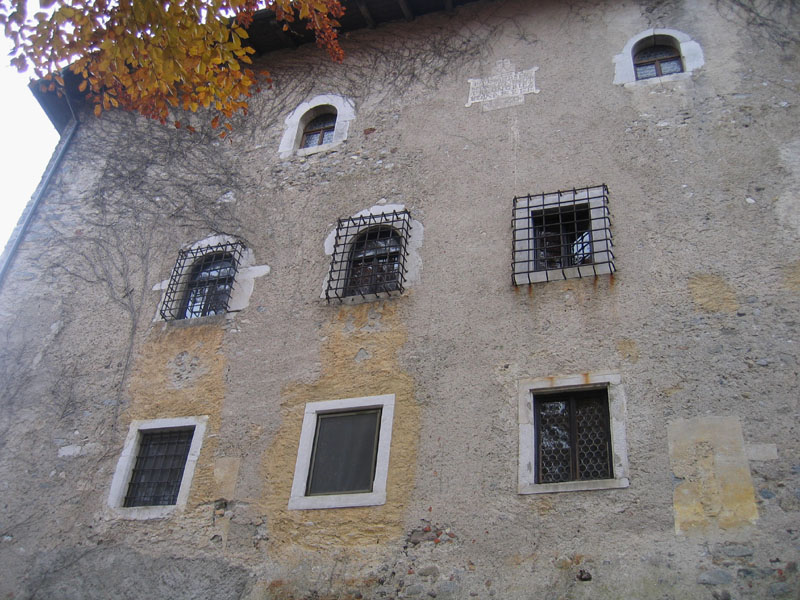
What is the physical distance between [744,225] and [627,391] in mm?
2078

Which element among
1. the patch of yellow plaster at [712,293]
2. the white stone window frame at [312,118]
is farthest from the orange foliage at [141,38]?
the patch of yellow plaster at [712,293]

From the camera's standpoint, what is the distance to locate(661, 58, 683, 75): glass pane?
908 cm

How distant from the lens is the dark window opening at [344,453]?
718 cm

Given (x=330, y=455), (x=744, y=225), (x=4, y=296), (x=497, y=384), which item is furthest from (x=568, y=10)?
(x=4, y=296)

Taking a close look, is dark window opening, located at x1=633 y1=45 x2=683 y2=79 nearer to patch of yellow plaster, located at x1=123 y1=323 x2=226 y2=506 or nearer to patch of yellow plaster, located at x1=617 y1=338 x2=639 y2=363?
patch of yellow plaster, located at x1=617 y1=338 x2=639 y2=363

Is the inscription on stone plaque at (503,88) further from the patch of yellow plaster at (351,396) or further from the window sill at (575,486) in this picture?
the window sill at (575,486)

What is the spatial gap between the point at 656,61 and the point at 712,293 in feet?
11.3

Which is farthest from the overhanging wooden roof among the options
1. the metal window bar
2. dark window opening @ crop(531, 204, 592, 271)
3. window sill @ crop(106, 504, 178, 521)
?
window sill @ crop(106, 504, 178, 521)

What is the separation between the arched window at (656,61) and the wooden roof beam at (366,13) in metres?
3.65

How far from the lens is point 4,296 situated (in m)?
10.0

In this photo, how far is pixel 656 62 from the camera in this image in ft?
30.3

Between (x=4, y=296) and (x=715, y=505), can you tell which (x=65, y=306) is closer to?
(x=4, y=296)

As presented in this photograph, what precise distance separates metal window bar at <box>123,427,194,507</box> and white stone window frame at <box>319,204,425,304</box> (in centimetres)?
208

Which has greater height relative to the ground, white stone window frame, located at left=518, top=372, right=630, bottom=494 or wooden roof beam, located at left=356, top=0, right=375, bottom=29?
wooden roof beam, located at left=356, top=0, right=375, bottom=29
